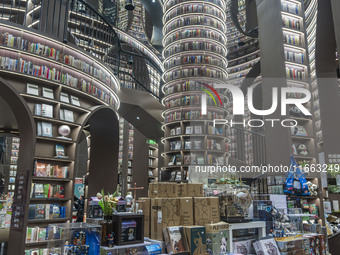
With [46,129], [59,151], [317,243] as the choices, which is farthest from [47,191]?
[317,243]

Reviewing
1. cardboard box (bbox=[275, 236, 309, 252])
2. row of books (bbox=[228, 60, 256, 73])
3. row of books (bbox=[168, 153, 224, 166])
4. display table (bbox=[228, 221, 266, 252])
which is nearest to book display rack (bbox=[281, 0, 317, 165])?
row of books (bbox=[168, 153, 224, 166])

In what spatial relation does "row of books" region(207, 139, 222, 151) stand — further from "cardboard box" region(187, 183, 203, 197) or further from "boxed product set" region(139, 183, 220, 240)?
"boxed product set" region(139, 183, 220, 240)

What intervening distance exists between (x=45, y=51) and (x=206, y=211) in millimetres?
4003

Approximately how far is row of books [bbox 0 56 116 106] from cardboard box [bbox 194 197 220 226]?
367cm

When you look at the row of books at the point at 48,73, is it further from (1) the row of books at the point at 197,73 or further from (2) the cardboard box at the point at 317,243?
(2) the cardboard box at the point at 317,243

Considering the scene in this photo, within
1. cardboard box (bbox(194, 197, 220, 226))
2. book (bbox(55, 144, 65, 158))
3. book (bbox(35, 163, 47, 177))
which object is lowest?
cardboard box (bbox(194, 197, 220, 226))

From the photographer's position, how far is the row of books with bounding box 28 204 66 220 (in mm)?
4520

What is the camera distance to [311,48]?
22.4 feet

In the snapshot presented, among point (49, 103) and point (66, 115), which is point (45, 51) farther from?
point (66, 115)

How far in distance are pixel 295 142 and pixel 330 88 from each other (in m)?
1.32

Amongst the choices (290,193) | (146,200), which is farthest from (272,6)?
(146,200)

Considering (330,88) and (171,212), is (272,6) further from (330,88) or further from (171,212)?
(171,212)

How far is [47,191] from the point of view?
4.78m

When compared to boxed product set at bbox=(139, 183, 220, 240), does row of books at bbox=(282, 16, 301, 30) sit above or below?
above
